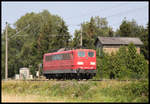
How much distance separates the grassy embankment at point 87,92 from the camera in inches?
714

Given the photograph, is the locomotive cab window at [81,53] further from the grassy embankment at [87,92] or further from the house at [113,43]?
the house at [113,43]

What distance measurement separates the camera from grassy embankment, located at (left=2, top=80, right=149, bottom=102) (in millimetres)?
18125

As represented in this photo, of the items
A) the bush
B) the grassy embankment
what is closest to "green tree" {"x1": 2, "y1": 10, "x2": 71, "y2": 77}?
the bush

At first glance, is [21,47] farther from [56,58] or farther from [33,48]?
[56,58]

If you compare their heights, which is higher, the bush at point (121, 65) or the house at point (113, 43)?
the house at point (113, 43)

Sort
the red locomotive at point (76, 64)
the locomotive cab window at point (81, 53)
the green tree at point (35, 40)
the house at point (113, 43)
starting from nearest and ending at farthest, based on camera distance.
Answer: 1. the red locomotive at point (76, 64)
2. the locomotive cab window at point (81, 53)
3. the green tree at point (35, 40)
4. the house at point (113, 43)

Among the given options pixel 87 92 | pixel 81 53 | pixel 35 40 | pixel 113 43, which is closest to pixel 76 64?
pixel 81 53

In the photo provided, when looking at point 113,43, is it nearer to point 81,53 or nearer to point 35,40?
point 35,40

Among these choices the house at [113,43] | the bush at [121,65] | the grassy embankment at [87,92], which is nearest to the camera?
the grassy embankment at [87,92]

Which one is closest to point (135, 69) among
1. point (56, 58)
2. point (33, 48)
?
point (56, 58)

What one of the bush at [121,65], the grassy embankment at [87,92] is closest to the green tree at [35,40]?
the bush at [121,65]

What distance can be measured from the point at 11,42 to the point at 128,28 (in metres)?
31.7

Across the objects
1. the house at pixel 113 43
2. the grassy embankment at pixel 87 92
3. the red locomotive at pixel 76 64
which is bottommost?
the grassy embankment at pixel 87 92

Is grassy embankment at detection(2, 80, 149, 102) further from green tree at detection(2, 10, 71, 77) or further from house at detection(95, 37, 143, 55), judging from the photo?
house at detection(95, 37, 143, 55)
